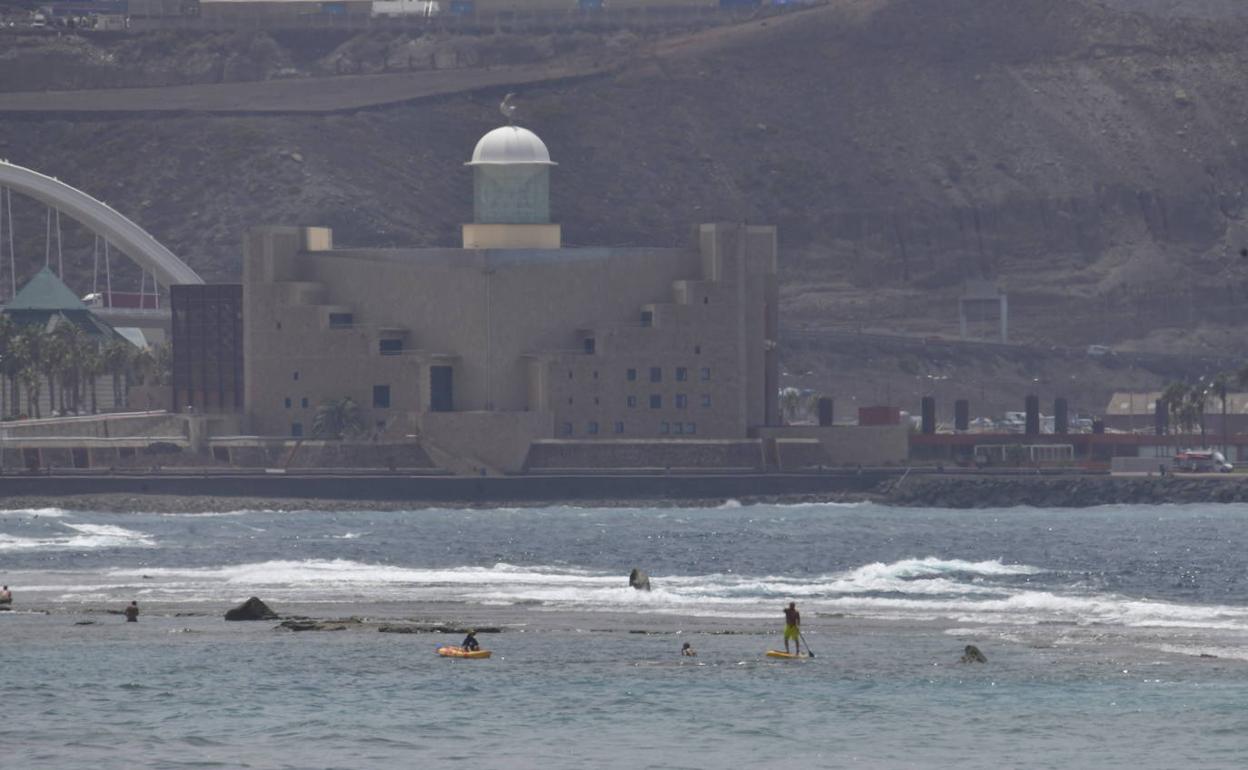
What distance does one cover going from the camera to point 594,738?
51.4 metres

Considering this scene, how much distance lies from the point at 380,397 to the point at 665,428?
12601 millimetres

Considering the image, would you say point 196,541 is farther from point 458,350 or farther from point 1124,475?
point 1124,475

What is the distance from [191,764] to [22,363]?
99.3 metres

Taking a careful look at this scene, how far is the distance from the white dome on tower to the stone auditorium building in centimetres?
486

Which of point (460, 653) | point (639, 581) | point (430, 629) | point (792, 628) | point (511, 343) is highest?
point (511, 343)

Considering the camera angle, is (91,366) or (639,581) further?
(91,366)

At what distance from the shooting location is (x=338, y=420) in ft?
436

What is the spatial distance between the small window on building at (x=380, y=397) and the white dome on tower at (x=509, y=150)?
36.8 ft

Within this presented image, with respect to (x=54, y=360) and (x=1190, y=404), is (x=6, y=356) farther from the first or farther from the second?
(x=1190, y=404)

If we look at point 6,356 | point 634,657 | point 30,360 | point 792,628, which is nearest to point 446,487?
point 30,360

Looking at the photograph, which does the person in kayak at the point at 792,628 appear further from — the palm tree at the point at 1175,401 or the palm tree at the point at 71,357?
the palm tree at the point at 1175,401

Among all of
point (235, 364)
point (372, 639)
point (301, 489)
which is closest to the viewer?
point (372, 639)

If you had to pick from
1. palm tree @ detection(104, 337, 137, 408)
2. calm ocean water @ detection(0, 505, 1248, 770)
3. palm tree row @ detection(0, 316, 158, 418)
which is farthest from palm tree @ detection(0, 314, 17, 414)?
calm ocean water @ detection(0, 505, 1248, 770)

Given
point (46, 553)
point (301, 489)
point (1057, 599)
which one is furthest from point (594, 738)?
point (301, 489)
